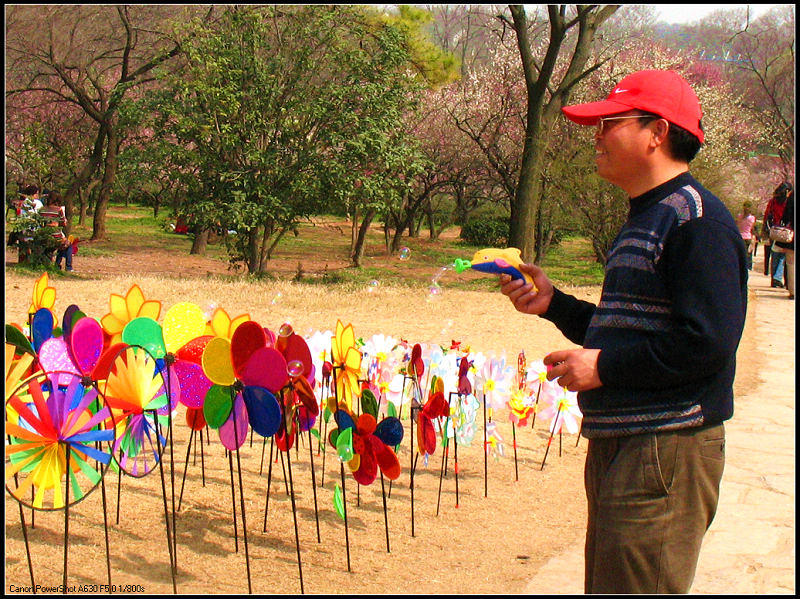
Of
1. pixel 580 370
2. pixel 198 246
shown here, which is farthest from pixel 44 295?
pixel 198 246

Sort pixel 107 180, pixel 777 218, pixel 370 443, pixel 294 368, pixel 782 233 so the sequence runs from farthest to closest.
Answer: pixel 107 180
pixel 777 218
pixel 782 233
pixel 370 443
pixel 294 368

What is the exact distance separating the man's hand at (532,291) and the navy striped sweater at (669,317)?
0.29 meters

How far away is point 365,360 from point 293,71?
974cm

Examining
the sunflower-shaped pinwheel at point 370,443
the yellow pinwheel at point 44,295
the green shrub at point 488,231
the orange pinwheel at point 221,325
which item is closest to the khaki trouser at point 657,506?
the sunflower-shaped pinwheel at point 370,443

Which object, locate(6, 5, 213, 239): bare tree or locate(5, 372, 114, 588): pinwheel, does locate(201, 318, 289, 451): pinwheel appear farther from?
locate(6, 5, 213, 239): bare tree

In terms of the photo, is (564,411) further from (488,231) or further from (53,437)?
(488,231)

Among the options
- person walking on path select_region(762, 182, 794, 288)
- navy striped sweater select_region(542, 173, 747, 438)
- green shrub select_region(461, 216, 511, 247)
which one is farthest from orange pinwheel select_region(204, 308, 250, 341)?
green shrub select_region(461, 216, 511, 247)

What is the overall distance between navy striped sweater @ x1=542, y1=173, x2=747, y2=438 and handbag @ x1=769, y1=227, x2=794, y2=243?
11.2 m

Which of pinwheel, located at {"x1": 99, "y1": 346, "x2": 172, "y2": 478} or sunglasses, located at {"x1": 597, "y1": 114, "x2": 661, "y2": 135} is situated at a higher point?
sunglasses, located at {"x1": 597, "y1": 114, "x2": 661, "y2": 135}

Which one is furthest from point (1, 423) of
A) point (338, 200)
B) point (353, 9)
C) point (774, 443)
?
point (353, 9)

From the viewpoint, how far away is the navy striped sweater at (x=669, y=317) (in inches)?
79.8

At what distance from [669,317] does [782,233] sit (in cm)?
1133

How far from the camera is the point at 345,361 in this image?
3.96 meters

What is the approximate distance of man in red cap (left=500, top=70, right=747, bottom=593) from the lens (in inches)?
80.5
